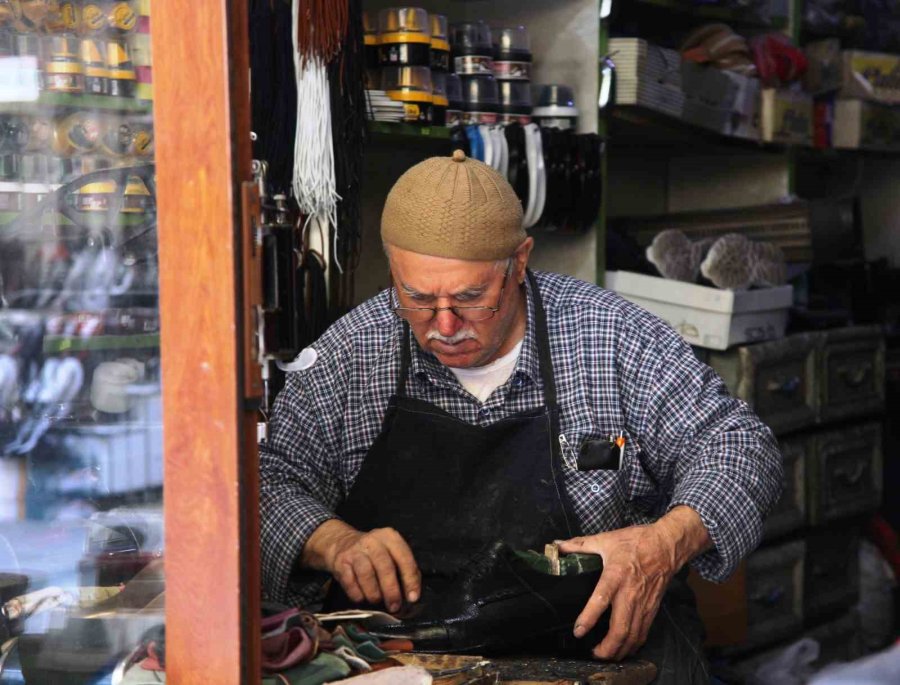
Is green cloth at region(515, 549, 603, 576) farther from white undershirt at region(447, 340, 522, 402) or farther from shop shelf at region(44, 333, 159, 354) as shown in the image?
shop shelf at region(44, 333, 159, 354)

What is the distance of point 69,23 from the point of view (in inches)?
52.9

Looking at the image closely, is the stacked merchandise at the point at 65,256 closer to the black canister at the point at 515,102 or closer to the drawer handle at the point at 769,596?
the black canister at the point at 515,102

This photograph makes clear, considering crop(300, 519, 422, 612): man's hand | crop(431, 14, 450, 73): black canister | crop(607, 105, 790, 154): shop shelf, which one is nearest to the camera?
crop(300, 519, 422, 612): man's hand

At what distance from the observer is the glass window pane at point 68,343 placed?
1245 mm

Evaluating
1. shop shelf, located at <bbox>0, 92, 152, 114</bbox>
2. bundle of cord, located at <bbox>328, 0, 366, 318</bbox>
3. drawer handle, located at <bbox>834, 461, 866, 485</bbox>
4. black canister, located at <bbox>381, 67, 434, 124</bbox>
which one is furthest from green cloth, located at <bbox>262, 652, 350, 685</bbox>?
drawer handle, located at <bbox>834, 461, 866, 485</bbox>

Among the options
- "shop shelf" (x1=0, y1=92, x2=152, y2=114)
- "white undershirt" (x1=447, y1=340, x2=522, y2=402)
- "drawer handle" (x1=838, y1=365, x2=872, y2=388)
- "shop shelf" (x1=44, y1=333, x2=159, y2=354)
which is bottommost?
"drawer handle" (x1=838, y1=365, x2=872, y2=388)

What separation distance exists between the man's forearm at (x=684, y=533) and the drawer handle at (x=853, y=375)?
2047mm

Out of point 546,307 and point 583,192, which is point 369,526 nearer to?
point 546,307

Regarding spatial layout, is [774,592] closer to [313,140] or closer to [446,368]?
[446,368]

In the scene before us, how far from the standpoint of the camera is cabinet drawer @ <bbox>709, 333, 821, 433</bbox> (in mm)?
3527

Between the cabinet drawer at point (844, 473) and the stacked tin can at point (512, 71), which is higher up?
the stacked tin can at point (512, 71)

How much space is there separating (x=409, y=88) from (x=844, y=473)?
2031 mm

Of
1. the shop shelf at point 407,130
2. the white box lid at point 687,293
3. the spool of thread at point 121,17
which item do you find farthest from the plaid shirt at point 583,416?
the white box lid at point 687,293

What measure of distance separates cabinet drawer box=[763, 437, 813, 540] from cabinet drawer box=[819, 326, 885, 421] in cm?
16
